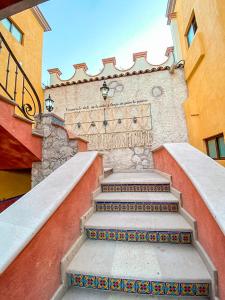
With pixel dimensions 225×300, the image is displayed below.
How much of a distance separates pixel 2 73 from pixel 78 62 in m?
3.63

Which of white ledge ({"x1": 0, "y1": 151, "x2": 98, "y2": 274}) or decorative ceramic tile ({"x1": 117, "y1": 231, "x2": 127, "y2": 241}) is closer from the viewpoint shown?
white ledge ({"x1": 0, "y1": 151, "x2": 98, "y2": 274})

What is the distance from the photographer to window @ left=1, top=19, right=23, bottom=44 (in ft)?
18.4

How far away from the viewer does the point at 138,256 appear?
1759mm

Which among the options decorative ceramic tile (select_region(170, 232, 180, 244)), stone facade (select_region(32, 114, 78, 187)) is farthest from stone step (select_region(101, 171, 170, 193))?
decorative ceramic tile (select_region(170, 232, 180, 244))

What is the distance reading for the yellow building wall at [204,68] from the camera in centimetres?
410


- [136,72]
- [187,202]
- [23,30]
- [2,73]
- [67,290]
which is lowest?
A: [67,290]

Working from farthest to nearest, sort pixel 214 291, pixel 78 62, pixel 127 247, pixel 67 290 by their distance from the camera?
1. pixel 78 62
2. pixel 127 247
3. pixel 67 290
4. pixel 214 291

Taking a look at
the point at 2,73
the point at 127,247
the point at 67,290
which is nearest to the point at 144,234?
the point at 127,247

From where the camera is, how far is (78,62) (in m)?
7.70

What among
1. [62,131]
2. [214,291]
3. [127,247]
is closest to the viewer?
[214,291]

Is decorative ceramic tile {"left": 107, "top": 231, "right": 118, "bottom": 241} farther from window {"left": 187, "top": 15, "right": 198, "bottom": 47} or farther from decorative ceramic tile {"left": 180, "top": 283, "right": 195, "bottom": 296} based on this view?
window {"left": 187, "top": 15, "right": 198, "bottom": 47}

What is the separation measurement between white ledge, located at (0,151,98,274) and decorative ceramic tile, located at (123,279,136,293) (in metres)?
0.99

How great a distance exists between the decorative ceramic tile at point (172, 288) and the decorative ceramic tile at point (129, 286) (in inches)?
12.1

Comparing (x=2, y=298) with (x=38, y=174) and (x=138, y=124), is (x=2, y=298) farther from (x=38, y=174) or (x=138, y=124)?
(x=138, y=124)
